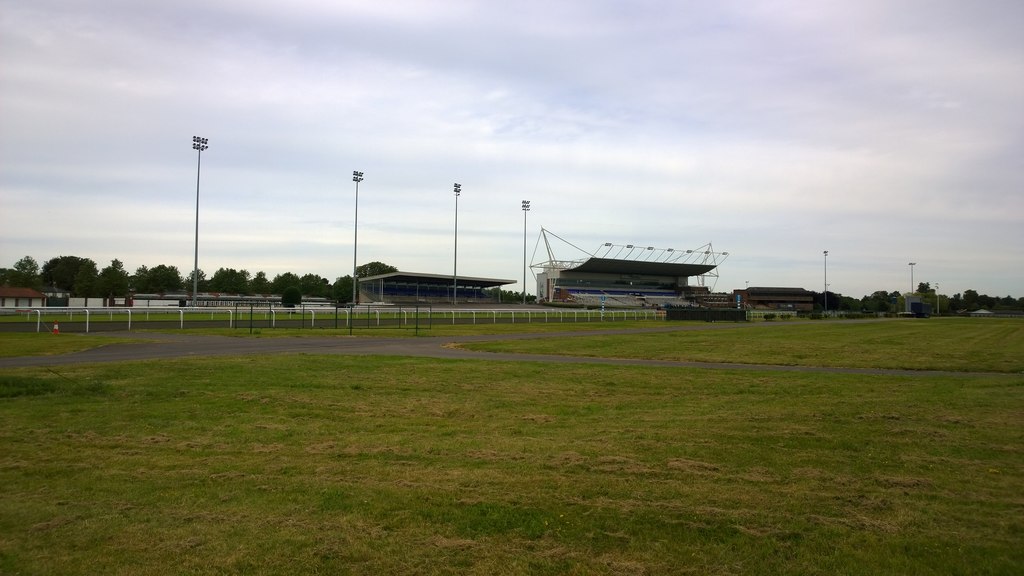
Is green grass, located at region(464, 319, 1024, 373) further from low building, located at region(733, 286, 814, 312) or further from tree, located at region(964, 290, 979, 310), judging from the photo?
tree, located at region(964, 290, 979, 310)

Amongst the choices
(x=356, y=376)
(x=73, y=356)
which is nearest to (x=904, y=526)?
(x=356, y=376)

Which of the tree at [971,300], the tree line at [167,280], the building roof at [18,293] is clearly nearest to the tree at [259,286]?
the tree line at [167,280]

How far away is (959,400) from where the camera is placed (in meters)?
12.3

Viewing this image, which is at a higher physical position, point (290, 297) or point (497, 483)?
point (290, 297)

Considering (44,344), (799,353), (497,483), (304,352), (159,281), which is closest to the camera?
(497,483)

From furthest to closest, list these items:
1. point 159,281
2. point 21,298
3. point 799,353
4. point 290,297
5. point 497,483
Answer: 1. point 159,281
2. point 21,298
3. point 290,297
4. point 799,353
5. point 497,483

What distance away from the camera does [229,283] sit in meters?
132

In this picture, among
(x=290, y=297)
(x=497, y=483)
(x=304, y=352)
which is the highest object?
(x=290, y=297)

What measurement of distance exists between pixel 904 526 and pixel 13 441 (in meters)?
9.82

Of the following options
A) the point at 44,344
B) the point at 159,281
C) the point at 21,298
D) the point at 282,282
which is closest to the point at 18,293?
the point at 21,298

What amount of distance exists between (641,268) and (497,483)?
138m

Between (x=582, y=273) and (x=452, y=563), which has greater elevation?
(x=582, y=273)

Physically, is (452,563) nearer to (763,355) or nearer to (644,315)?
(763,355)

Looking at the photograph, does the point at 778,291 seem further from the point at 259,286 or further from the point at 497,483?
the point at 497,483
